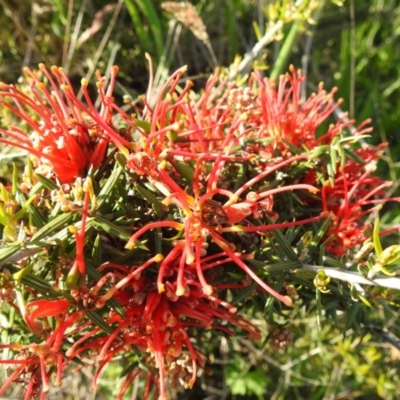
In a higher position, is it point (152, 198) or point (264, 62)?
point (152, 198)

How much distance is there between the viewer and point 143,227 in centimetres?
42

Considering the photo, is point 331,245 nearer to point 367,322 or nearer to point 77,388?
point 367,322

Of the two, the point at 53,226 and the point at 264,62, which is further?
the point at 264,62

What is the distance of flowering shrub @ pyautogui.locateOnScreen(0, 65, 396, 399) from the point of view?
1.44 ft

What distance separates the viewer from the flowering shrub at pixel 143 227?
44cm

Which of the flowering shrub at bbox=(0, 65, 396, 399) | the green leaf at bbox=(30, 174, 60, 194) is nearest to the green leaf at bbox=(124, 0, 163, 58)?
the flowering shrub at bbox=(0, 65, 396, 399)

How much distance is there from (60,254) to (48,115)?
0.15 m

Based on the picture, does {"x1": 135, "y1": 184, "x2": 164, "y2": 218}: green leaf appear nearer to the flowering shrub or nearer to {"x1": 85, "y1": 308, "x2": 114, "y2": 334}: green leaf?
the flowering shrub

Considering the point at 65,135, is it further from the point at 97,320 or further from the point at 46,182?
the point at 97,320

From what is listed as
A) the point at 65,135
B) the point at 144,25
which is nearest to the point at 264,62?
the point at 144,25

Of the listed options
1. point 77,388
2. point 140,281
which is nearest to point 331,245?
point 140,281

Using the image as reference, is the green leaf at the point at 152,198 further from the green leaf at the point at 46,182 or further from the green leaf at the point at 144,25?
the green leaf at the point at 144,25

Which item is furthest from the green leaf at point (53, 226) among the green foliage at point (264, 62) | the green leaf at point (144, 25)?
the green leaf at point (144, 25)

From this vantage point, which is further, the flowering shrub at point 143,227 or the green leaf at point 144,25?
the green leaf at point 144,25
